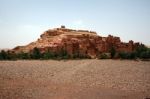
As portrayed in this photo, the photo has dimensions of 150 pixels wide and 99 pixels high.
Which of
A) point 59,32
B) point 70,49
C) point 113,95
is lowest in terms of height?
point 113,95

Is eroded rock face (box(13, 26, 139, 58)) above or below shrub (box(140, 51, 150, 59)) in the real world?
above

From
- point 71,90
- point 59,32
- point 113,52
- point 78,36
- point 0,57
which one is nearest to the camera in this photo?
point 71,90

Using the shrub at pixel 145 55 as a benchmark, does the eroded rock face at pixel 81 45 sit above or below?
above

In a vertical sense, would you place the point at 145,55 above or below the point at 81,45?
below

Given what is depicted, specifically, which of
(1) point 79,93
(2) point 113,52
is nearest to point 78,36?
(2) point 113,52

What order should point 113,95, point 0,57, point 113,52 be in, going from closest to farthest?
1. point 113,95
2. point 0,57
3. point 113,52

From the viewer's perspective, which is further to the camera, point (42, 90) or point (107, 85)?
point (107, 85)

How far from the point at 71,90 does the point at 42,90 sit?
191 cm

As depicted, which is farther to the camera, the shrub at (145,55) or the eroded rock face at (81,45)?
the eroded rock face at (81,45)

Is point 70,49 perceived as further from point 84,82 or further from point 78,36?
point 84,82

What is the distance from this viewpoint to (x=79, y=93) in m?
15.1

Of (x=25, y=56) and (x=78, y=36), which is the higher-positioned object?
(x=78, y=36)

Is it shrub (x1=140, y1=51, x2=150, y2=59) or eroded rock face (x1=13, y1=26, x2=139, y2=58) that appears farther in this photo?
eroded rock face (x1=13, y1=26, x2=139, y2=58)

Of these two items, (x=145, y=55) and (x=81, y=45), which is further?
(x=81, y=45)
